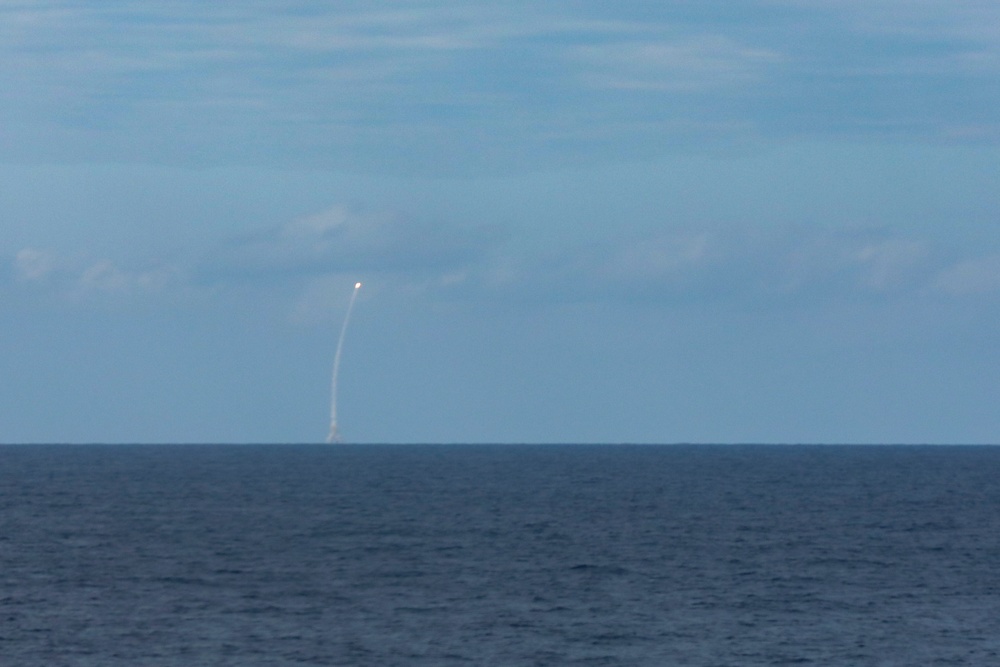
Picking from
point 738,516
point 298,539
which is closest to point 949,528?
point 738,516

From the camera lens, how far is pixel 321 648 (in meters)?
49.2

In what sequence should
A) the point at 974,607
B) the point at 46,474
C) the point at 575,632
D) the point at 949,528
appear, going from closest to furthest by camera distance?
the point at 575,632 → the point at 974,607 → the point at 949,528 → the point at 46,474

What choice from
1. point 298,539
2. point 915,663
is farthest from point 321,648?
point 298,539

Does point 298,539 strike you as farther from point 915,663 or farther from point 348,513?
point 915,663

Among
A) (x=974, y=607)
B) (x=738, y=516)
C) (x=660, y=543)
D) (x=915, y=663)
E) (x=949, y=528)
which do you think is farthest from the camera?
(x=738, y=516)

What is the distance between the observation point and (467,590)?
209 feet

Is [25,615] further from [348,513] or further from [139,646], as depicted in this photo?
[348,513]

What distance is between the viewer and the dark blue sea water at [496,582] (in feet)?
163

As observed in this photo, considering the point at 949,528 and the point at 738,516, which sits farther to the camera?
the point at 738,516

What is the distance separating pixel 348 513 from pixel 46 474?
91.2m

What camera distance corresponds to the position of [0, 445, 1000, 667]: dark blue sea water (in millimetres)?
49531

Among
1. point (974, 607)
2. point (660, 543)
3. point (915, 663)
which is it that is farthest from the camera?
point (660, 543)

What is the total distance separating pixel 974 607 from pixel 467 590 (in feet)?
75.6

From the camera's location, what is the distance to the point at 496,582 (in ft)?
218
